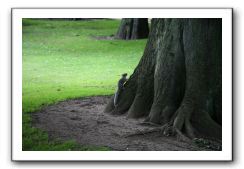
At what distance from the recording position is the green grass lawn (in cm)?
962

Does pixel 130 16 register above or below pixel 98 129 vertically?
above

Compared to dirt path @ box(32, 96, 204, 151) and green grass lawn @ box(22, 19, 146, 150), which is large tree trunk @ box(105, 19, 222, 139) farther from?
green grass lawn @ box(22, 19, 146, 150)

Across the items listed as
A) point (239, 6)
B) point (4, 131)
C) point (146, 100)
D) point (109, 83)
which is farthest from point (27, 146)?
point (109, 83)

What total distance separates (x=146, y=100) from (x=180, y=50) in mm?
1169

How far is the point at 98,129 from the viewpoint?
886 centimetres

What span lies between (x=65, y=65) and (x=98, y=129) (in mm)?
6485

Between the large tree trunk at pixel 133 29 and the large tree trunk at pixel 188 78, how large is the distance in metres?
13.0

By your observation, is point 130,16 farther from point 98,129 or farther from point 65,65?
point 65,65

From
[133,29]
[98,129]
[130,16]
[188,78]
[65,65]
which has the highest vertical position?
[133,29]

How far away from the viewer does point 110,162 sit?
7.98m

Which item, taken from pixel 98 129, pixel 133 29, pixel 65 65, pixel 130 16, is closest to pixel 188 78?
pixel 130 16

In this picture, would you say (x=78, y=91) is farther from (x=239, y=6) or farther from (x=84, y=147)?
(x=239, y=6)

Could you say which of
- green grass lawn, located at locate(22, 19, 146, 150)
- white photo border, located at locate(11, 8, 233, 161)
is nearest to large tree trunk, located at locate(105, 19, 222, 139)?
white photo border, located at locate(11, 8, 233, 161)

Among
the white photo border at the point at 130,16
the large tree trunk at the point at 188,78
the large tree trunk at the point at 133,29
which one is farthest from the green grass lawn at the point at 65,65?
the large tree trunk at the point at 188,78
